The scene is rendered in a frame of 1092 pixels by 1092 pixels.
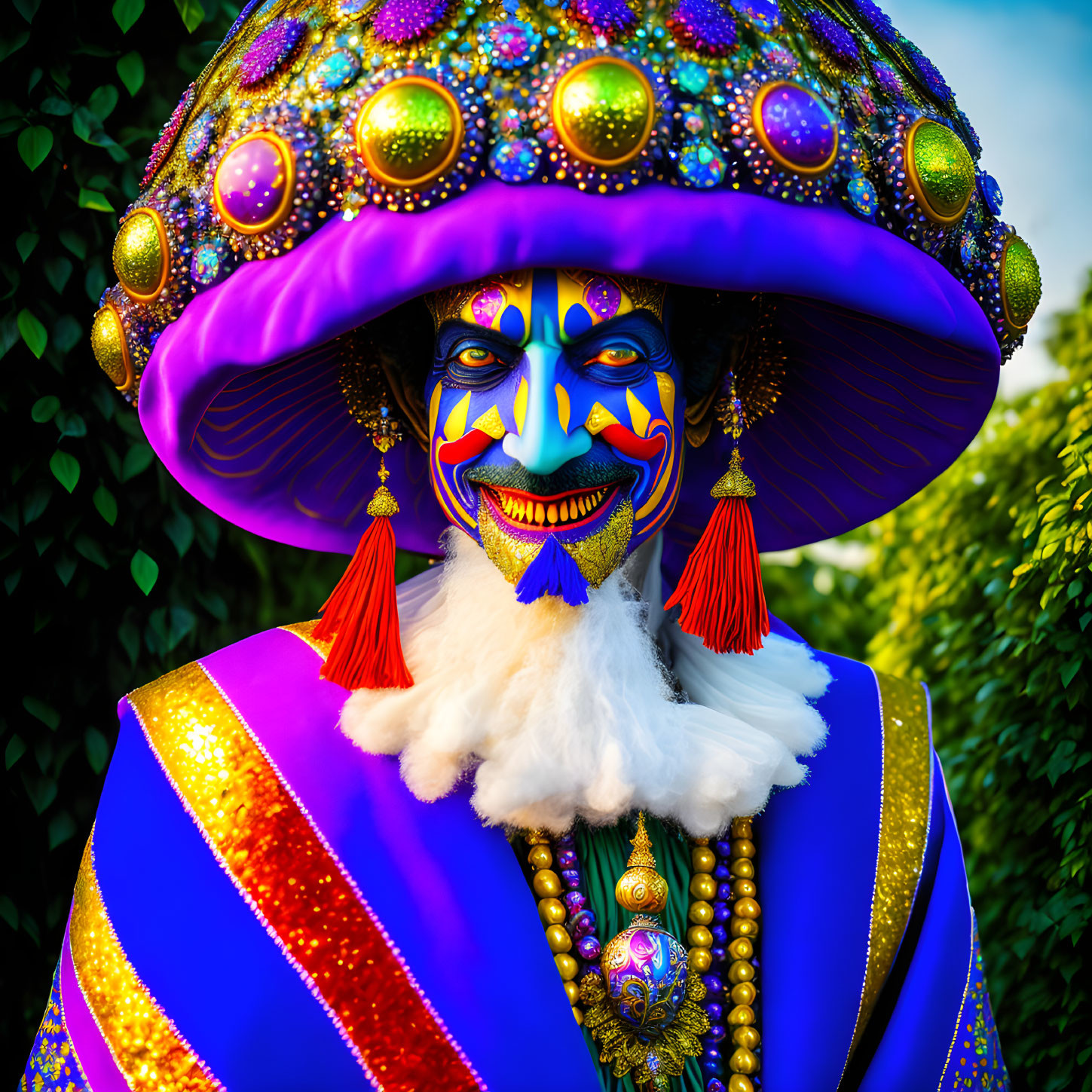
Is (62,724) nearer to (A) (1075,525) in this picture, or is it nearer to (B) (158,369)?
(B) (158,369)

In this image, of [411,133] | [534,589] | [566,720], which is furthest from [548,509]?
[411,133]

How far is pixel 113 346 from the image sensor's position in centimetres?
233

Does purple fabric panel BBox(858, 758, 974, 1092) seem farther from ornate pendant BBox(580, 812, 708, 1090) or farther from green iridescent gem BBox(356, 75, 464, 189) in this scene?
green iridescent gem BBox(356, 75, 464, 189)

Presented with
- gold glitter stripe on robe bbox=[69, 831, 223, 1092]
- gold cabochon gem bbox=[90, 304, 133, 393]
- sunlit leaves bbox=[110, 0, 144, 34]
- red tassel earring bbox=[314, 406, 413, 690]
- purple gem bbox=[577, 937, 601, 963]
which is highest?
sunlit leaves bbox=[110, 0, 144, 34]

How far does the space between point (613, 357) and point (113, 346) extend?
947mm

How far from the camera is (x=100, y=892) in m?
2.28

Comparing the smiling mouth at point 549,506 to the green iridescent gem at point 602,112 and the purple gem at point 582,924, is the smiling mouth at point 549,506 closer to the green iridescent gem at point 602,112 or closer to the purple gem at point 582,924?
the green iridescent gem at point 602,112

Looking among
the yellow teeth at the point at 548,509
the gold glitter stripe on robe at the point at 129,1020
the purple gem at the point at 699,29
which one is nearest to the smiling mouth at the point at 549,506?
the yellow teeth at the point at 548,509

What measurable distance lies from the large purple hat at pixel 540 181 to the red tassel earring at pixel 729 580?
326 millimetres

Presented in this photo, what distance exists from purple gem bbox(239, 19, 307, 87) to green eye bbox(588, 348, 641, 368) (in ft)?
2.44

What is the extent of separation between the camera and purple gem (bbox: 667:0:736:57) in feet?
6.57

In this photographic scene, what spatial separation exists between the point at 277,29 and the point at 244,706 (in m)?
1.25

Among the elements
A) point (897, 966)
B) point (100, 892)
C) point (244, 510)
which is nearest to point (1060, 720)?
point (897, 966)

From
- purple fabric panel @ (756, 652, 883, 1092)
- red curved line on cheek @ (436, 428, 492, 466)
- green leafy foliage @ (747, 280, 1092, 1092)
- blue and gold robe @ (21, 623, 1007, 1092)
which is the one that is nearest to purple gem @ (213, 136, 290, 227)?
red curved line on cheek @ (436, 428, 492, 466)
